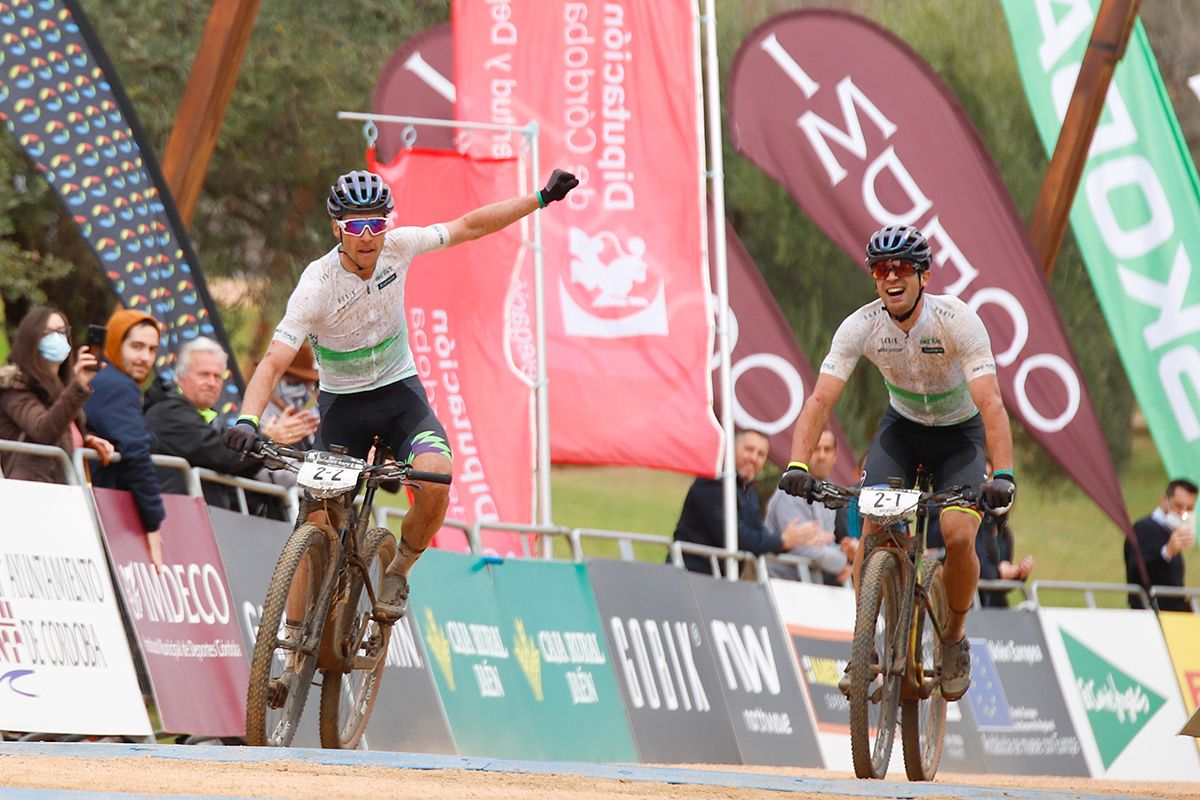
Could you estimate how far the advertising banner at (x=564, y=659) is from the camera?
12.8 meters

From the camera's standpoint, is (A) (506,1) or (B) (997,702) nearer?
(A) (506,1)

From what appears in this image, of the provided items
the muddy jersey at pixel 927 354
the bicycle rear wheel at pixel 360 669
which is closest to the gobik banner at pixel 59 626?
the bicycle rear wheel at pixel 360 669

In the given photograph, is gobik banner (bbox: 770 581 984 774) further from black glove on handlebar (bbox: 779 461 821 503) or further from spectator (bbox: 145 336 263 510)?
black glove on handlebar (bbox: 779 461 821 503)

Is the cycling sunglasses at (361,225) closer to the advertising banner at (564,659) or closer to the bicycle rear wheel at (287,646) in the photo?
the bicycle rear wheel at (287,646)

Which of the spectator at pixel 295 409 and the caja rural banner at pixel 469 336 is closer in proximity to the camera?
the spectator at pixel 295 409

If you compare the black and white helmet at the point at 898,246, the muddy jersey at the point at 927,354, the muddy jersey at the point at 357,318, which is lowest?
the muddy jersey at the point at 927,354

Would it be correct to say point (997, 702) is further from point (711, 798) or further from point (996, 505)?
point (711, 798)

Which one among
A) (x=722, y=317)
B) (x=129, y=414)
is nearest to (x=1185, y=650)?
(x=722, y=317)

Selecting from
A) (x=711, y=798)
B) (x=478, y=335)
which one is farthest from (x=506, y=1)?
(x=711, y=798)

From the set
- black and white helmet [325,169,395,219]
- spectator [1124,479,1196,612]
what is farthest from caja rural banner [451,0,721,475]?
black and white helmet [325,169,395,219]

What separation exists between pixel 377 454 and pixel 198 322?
3308mm

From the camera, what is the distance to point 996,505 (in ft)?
32.0

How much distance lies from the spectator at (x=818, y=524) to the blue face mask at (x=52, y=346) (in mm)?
6337

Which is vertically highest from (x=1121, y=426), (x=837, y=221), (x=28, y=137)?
(x=28, y=137)
